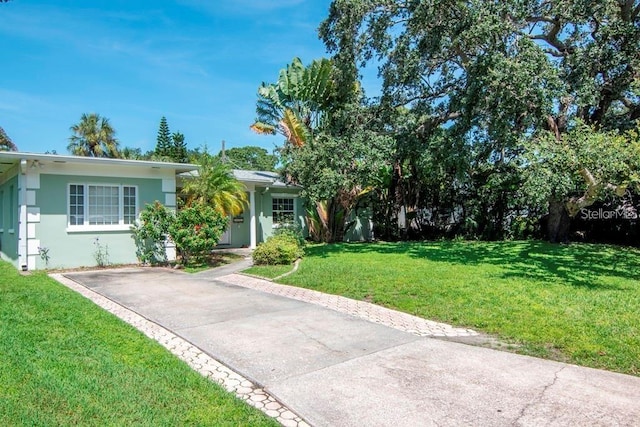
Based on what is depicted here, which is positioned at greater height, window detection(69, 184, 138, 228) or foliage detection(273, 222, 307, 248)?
window detection(69, 184, 138, 228)

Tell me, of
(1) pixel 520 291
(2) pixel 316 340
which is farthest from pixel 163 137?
(2) pixel 316 340

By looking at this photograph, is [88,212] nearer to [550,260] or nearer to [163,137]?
[550,260]

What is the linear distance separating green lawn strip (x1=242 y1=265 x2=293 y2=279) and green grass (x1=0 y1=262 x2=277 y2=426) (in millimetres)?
4588

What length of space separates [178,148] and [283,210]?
22.5 meters

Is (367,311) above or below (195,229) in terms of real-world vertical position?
below

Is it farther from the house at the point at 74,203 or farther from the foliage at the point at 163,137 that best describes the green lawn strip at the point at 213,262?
the foliage at the point at 163,137

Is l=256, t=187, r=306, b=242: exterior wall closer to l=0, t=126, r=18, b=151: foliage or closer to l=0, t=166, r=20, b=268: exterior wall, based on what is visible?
l=0, t=166, r=20, b=268: exterior wall

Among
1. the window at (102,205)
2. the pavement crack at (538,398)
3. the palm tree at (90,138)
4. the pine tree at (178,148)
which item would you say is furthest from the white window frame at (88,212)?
→ the pine tree at (178,148)

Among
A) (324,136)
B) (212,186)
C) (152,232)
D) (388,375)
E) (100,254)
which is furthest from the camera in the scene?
(324,136)

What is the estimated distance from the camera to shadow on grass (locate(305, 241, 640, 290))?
917cm

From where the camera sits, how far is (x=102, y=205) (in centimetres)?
1227

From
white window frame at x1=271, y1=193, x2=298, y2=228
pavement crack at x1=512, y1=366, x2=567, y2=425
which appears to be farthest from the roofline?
pavement crack at x1=512, y1=366, x2=567, y2=425

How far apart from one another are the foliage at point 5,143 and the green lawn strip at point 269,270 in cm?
2178

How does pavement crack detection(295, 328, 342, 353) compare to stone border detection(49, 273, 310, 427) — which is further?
pavement crack detection(295, 328, 342, 353)
